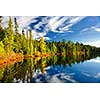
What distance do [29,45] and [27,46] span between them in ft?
0.16

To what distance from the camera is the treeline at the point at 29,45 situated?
389 centimetres

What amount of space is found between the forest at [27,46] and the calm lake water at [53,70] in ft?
0.22

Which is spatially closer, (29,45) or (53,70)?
(53,70)

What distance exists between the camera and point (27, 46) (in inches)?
155

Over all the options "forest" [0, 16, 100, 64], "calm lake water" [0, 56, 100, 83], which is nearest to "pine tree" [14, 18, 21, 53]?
"forest" [0, 16, 100, 64]

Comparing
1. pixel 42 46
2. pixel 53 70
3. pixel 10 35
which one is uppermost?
pixel 10 35

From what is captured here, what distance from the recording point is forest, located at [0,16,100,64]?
12.8ft

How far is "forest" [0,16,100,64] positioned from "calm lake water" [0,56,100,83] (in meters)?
0.07

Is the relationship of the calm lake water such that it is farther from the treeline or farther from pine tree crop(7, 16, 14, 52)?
pine tree crop(7, 16, 14, 52)

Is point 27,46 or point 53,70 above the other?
point 27,46

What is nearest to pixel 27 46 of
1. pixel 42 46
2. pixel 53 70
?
pixel 42 46

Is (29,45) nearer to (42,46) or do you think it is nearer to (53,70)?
(42,46)
